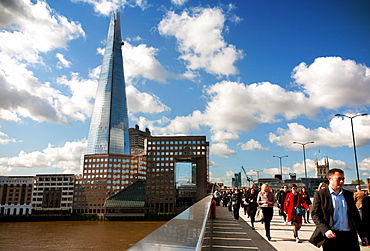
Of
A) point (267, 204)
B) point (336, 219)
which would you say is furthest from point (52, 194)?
point (336, 219)

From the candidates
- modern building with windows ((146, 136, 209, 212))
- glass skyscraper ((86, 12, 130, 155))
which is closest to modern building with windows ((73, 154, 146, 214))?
glass skyscraper ((86, 12, 130, 155))

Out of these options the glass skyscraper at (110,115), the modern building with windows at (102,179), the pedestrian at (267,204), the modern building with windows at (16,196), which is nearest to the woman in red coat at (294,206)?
the pedestrian at (267,204)

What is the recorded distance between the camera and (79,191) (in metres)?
142

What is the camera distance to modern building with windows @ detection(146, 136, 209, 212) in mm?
140125

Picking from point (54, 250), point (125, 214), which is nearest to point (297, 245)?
point (54, 250)

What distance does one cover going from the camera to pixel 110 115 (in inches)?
6422

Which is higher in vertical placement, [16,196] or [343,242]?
[343,242]

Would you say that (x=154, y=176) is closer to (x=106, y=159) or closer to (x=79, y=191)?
(x=106, y=159)

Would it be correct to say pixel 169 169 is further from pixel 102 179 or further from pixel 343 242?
pixel 343 242

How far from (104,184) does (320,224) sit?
150 m

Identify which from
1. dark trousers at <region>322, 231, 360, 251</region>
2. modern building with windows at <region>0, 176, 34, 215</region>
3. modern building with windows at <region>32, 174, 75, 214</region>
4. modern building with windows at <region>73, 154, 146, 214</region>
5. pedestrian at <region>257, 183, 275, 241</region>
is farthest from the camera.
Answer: modern building with windows at <region>73, 154, 146, 214</region>

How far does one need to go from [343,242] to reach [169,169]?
14139cm

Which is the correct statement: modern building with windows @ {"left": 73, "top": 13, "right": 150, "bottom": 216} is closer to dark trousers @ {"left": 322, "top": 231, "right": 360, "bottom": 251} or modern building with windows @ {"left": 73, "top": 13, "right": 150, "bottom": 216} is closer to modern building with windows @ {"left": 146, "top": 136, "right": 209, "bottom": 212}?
modern building with windows @ {"left": 146, "top": 136, "right": 209, "bottom": 212}

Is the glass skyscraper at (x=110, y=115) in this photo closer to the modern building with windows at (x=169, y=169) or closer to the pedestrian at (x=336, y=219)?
the modern building with windows at (x=169, y=169)
